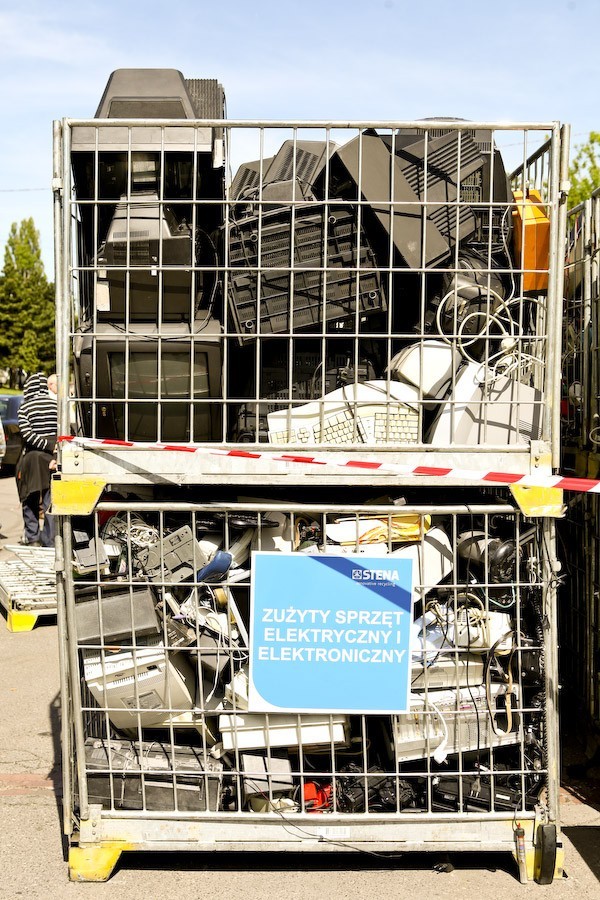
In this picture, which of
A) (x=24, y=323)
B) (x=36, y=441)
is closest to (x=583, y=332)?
(x=36, y=441)

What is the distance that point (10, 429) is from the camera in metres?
17.0

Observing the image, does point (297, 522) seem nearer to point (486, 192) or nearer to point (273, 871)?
point (273, 871)

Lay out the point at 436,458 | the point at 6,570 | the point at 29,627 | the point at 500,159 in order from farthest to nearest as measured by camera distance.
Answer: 1. the point at 6,570
2. the point at 29,627
3. the point at 500,159
4. the point at 436,458

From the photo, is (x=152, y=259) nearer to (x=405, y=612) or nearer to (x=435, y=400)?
(x=435, y=400)

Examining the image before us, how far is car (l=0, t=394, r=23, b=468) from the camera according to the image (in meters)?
17.0

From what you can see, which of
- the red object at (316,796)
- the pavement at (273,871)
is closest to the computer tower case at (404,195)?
the red object at (316,796)

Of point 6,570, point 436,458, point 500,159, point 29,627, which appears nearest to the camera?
point 436,458

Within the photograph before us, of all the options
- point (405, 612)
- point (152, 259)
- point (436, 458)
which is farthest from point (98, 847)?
point (152, 259)

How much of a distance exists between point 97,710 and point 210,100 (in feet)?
Answer: 9.38

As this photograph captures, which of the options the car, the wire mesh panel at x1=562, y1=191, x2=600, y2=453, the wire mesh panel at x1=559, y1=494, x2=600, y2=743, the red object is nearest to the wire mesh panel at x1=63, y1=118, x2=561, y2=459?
the wire mesh panel at x1=562, y1=191, x2=600, y2=453

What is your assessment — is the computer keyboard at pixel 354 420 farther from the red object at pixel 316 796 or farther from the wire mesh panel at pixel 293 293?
the red object at pixel 316 796

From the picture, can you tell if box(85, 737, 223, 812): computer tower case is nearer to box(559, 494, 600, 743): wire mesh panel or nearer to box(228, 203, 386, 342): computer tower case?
box(228, 203, 386, 342): computer tower case

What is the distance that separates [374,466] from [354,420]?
222 millimetres

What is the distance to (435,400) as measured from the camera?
3.19m
